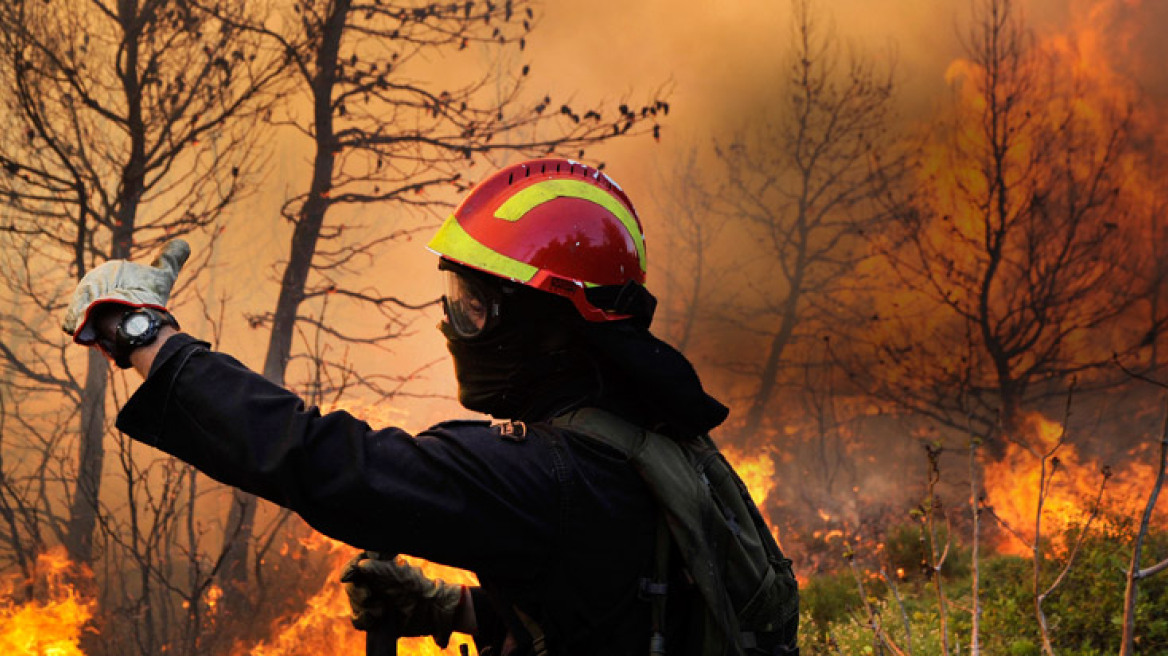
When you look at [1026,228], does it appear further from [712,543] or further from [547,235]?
[712,543]

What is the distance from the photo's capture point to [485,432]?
174 cm

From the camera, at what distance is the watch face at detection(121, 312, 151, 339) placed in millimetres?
1667

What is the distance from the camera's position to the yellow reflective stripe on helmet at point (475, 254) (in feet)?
6.84

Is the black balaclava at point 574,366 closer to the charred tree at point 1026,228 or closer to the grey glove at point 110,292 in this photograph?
the grey glove at point 110,292

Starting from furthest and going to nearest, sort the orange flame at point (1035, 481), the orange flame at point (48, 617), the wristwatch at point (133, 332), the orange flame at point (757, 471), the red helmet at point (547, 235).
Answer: the orange flame at point (757, 471) → the orange flame at point (1035, 481) → the orange flame at point (48, 617) → the red helmet at point (547, 235) → the wristwatch at point (133, 332)

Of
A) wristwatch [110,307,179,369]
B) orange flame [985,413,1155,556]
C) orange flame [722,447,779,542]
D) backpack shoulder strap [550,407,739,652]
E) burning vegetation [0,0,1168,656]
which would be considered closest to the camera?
wristwatch [110,307,179,369]

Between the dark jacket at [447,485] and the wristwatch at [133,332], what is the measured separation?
53 millimetres

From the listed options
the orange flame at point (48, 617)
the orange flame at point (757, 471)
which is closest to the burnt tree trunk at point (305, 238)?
the orange flame at point (48, 617)

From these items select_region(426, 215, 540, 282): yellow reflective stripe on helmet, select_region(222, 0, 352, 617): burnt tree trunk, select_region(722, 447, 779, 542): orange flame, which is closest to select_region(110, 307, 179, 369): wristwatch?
select_region(426, 215, 540, 282): yellow reflective stripe on helmet

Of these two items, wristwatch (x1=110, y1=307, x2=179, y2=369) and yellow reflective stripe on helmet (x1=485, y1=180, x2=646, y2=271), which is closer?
wristwatch (x1=110, y1=307, x2=179, y2=369)

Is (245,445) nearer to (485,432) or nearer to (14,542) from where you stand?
(485,432)

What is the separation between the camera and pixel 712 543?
1879 mm

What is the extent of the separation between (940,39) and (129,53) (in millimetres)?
13910

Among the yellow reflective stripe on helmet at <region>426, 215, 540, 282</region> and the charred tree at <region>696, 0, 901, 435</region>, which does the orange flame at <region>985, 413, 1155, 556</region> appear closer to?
the charred tree at <region>696, 0, 901, 435</region>
